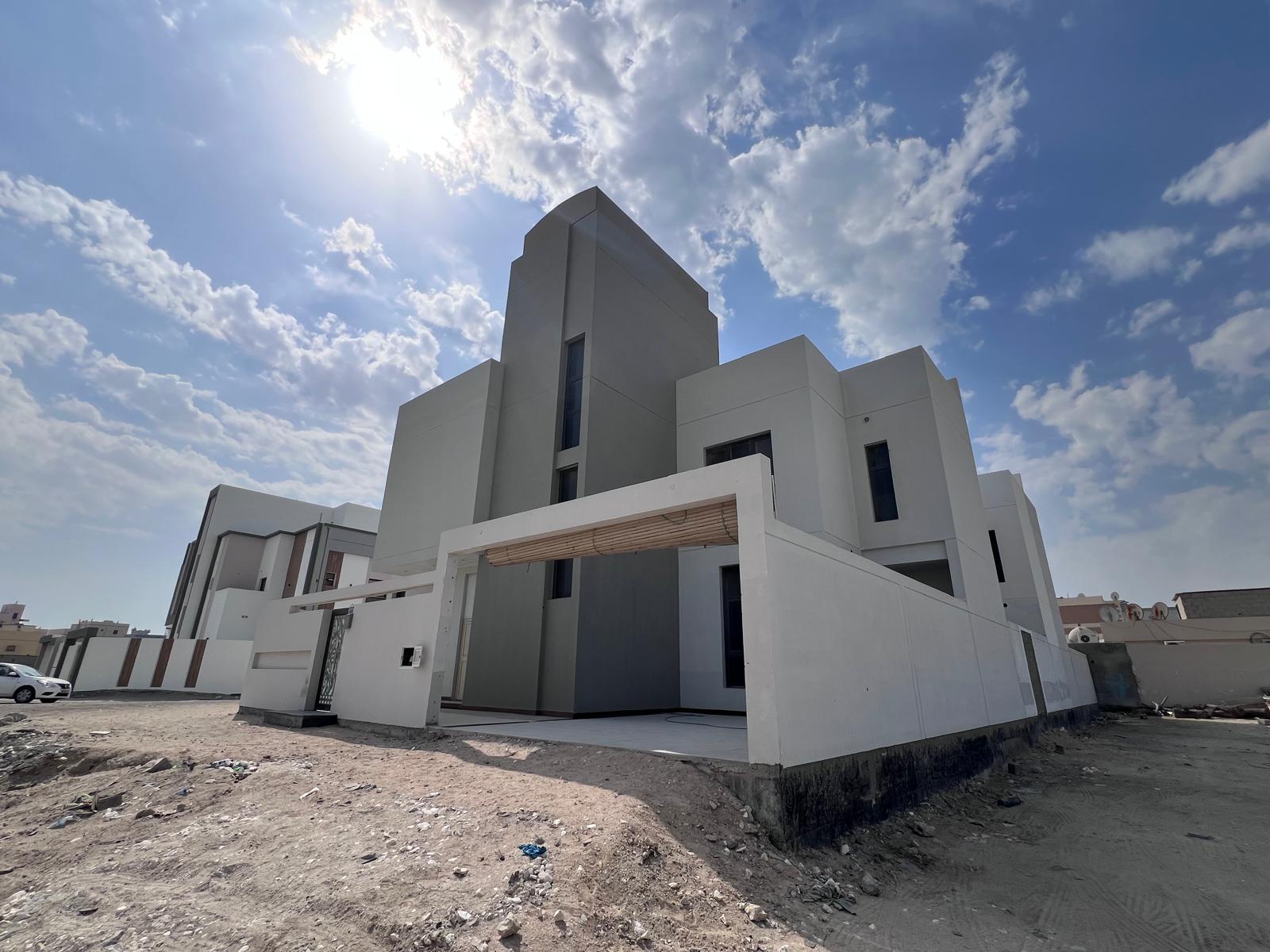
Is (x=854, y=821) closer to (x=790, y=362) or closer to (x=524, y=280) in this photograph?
(x=790, y=362)

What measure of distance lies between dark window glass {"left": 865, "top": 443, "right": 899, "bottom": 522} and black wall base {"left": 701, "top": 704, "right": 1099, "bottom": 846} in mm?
4971

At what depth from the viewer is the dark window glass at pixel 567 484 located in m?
13.0

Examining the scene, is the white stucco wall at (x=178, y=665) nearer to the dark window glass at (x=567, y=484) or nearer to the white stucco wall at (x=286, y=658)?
the white stucco wall at (x=286, y=658)

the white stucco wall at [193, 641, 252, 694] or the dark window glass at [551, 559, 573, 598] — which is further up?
the dark window glass at [551, 559, 573, 598]

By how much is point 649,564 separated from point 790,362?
5.63 m

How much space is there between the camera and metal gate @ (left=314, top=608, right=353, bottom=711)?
10.7 m

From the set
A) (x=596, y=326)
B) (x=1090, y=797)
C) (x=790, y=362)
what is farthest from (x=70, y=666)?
(x=1090, y=797)

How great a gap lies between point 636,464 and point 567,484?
175 centimetres

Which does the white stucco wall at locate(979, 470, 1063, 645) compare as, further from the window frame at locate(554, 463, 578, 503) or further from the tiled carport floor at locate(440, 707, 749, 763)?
the window frame at locate(554, 463, 578, 503)

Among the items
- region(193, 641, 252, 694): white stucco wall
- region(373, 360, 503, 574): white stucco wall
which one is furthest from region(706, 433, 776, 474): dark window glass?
region(193, 641, 252, 694): white stucco wall

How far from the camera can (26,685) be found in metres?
17.8

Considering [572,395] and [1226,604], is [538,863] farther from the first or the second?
[1226,604]

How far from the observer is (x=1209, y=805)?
7.90 meters

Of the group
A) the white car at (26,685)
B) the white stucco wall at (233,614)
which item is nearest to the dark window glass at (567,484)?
the white car at (26,685)
